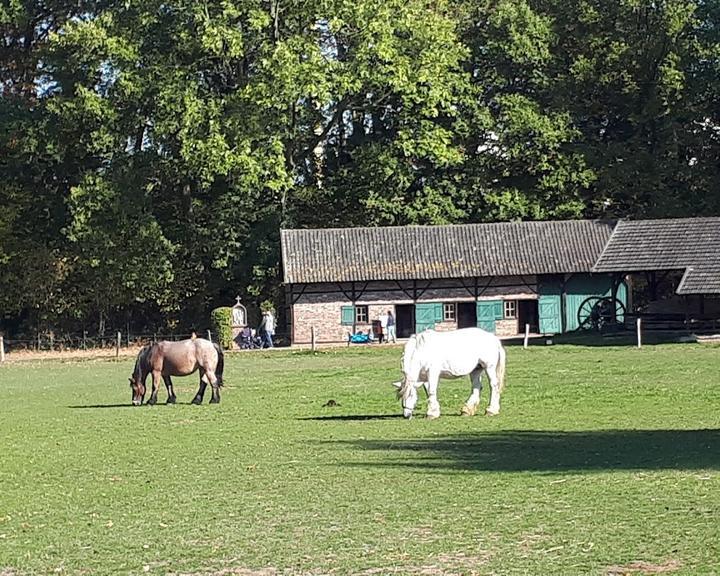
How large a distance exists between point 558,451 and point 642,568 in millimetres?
6925

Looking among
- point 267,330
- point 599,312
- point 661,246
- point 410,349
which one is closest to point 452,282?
point 599,312

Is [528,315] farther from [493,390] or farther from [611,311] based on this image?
[493,390]

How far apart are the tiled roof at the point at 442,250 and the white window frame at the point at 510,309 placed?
168 centimetres

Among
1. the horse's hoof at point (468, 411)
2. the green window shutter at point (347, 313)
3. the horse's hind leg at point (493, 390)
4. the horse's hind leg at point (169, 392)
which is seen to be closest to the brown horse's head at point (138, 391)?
the horse's hind leg at point (169, 392)

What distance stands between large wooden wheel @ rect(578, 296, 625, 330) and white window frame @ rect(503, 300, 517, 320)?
2.84 m

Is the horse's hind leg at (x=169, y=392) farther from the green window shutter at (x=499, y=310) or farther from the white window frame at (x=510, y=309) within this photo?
the white window frame at (x=510, y=309)

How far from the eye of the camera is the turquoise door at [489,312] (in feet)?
183

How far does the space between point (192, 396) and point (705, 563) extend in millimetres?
20033

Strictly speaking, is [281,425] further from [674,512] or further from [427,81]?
[427,81]

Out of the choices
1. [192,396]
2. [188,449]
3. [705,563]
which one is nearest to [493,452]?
[188,449]

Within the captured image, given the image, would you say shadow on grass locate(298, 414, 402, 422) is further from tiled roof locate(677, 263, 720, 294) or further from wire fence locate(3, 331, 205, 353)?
wire fence locate(3, 331, 205, 353)

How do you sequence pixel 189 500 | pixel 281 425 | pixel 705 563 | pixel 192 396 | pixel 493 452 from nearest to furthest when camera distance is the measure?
1. pixel 705 563
2. pixel 189 500
3. pixel 493 452
4. pixel 281 425
5. pixel 192 396

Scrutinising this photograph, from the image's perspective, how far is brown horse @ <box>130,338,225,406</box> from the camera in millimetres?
25094

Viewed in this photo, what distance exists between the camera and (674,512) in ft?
34.7
